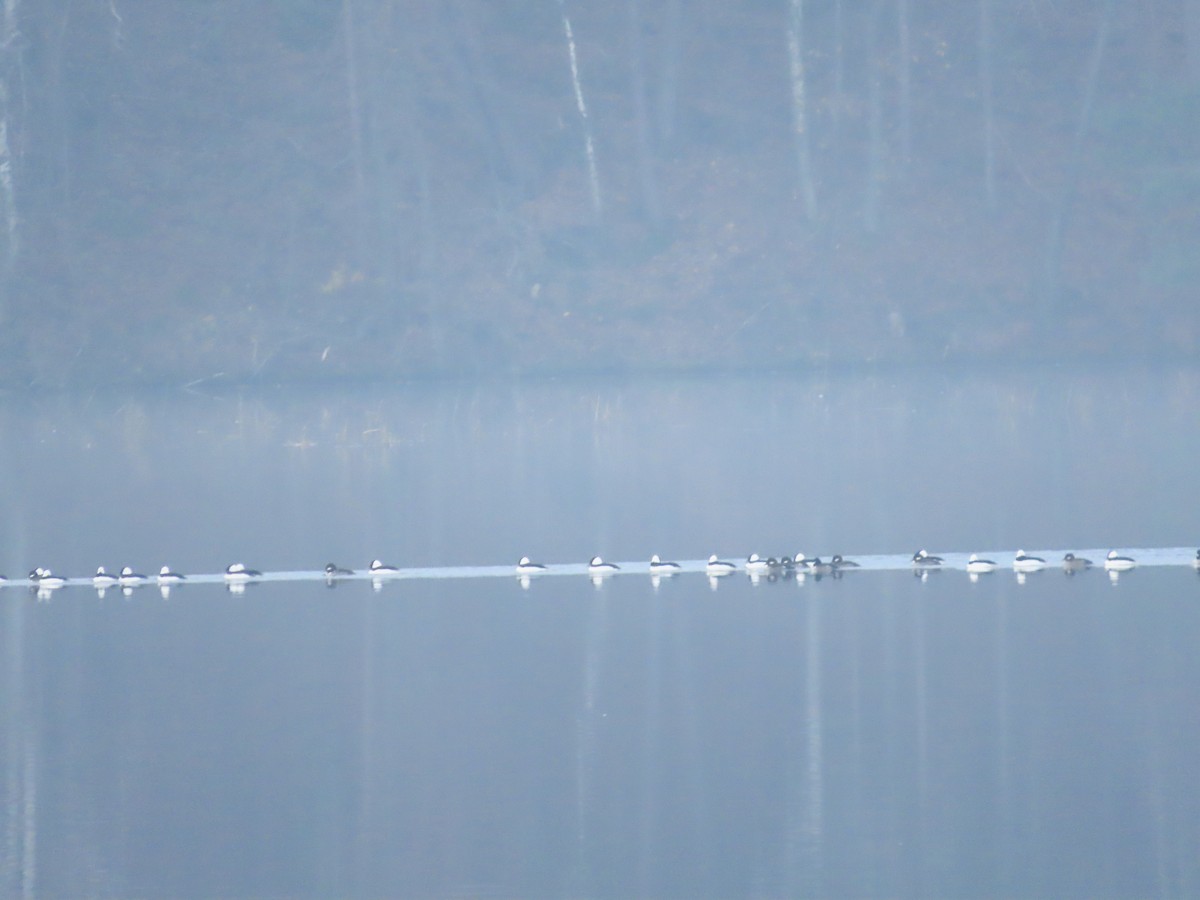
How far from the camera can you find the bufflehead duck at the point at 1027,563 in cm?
1725

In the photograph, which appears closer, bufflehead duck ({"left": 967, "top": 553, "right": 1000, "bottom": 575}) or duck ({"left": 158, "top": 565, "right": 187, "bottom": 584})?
bufflehead duck ({"left": 967, "top": 553, "right": 1000, "bottom": 575})

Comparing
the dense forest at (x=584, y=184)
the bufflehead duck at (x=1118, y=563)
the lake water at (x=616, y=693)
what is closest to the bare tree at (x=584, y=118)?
the dense forest at (x=584, y=184)

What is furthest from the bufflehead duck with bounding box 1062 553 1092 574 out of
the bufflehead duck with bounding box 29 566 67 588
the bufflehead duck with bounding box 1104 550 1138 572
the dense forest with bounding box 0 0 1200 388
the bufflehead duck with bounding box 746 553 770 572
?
the dense forest with bounding box 0 0 1200 388

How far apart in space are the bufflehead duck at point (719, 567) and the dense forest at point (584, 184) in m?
31.1

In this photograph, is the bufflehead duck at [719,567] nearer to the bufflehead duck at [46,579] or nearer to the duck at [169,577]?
the duck at [169,577]

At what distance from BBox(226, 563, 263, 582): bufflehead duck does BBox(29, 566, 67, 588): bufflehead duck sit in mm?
1664

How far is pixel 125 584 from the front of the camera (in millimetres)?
A: 19109

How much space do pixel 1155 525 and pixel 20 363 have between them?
37.0 meters

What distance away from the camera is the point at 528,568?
18.4 m

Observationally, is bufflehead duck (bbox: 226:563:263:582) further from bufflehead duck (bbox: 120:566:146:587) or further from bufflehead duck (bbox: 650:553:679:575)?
bufflehead duck (bbox: 650:553:679:575)

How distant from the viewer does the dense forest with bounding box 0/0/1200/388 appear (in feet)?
165

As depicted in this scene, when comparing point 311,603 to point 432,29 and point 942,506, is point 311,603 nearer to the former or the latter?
point 942,506

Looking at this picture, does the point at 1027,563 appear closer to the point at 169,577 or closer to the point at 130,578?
the point at 169,577

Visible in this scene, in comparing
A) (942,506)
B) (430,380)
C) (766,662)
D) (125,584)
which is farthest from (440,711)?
(430,380)
